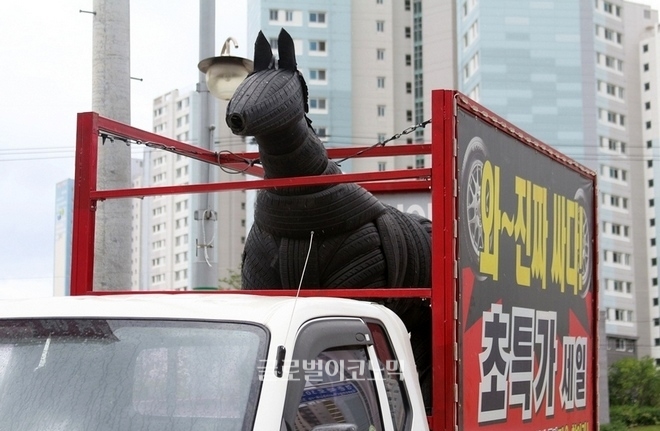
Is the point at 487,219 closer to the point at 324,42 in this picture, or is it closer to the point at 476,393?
the point at 476,393

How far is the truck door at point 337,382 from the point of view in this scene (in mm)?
3320

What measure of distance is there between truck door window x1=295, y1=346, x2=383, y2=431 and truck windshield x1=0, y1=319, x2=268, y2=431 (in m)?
0.23

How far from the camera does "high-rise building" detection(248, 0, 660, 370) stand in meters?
68.2

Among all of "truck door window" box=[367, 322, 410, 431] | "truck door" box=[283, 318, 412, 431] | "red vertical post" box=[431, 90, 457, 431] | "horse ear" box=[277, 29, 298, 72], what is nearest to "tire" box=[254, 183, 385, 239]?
"horse ear" box=[277, 29, 298, 72]

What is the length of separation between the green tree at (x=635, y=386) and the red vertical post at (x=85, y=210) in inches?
1507

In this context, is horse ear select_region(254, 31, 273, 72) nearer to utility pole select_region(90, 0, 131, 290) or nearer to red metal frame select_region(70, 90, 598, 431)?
red metal frame select_region(70, 90, 598, 431)

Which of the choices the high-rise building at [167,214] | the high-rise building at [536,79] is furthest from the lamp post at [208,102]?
the high-rise building at [167,214]

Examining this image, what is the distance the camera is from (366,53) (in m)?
75.3

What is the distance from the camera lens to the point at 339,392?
144 inches

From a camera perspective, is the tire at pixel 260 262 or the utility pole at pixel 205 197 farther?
the utility pole at pixel 205 197

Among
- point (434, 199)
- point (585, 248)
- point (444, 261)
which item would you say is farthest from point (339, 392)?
point (585, 248)

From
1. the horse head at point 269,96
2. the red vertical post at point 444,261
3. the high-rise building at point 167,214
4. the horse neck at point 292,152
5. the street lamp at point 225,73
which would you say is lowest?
the red vertical post at point 444,261

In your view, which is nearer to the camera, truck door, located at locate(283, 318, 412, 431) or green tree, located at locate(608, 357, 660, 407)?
truck door, located at locate(283, 318, 412, 431)

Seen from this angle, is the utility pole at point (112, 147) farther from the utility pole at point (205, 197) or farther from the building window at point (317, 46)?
the building window at point (317, 46)
